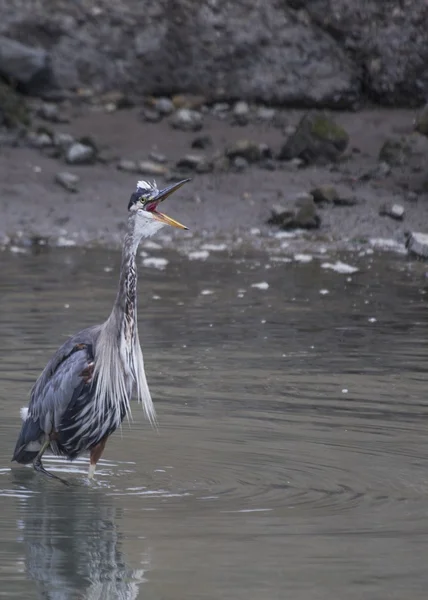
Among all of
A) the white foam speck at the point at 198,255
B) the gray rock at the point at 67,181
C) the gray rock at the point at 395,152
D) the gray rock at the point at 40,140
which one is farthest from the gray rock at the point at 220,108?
the white foam speck at the point at 198,255

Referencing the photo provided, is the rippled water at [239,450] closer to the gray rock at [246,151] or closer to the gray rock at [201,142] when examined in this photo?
the gray rock at [246,151]

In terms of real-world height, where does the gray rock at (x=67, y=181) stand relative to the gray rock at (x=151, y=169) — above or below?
below

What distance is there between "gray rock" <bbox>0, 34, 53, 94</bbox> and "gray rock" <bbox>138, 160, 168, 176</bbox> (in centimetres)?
210

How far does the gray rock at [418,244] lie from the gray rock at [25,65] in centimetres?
535

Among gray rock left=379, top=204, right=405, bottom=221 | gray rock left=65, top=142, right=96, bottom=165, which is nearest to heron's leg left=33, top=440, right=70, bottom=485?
gray rock left=379, top=204, right=405, bottom=221

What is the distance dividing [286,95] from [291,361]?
8622 millimetres

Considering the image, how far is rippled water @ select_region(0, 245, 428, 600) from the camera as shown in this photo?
5.49m

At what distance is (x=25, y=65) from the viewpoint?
1698 cm

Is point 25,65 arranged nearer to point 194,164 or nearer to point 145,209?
point 194,164

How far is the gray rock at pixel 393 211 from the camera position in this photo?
48.9ft

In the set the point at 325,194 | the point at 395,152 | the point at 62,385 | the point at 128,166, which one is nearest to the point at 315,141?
the point at 395,152

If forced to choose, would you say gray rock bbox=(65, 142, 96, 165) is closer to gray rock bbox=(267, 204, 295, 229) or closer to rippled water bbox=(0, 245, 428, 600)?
gray rock bbox=(267, 204, 295, 229)

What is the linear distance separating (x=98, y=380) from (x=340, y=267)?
6.24m

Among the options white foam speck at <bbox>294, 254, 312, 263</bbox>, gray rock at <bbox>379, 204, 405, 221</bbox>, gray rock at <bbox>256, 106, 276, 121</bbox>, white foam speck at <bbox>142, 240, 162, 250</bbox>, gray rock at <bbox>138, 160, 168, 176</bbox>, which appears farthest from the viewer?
gray rock at <bbox>256, 106, 276, 121</bbox>
